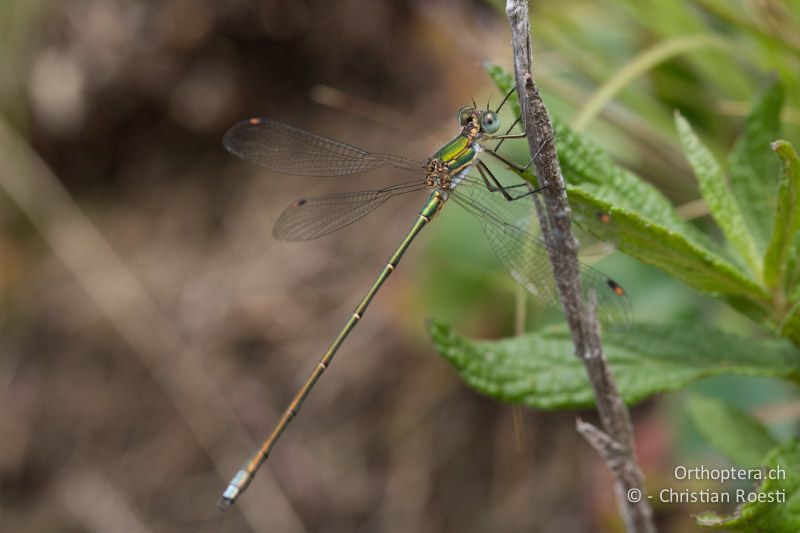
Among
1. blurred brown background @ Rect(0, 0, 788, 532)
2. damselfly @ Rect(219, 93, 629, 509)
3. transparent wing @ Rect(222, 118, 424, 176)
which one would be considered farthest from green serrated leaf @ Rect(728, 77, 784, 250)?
blurred brown background @ Rect(0, 0, 788, 532)

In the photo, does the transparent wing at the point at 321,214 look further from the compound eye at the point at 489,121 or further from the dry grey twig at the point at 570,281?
the dry grey twig at the point at 570,281

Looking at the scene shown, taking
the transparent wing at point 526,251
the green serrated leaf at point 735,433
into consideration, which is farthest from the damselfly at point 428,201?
the green serrated leaf at point 735,433

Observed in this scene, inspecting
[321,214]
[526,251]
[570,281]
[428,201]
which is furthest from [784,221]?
[321,214]

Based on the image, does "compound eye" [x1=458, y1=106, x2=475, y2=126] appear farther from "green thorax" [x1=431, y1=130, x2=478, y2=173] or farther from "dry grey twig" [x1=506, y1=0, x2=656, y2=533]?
"dry grey twig" [x1=506, y1=0, x2=656, y2=533]

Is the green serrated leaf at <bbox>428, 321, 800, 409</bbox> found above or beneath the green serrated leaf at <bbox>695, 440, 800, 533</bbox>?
above

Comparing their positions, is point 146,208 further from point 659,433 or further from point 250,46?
point 659,433

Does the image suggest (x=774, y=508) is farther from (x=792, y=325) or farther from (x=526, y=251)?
(x=526, y=251)
